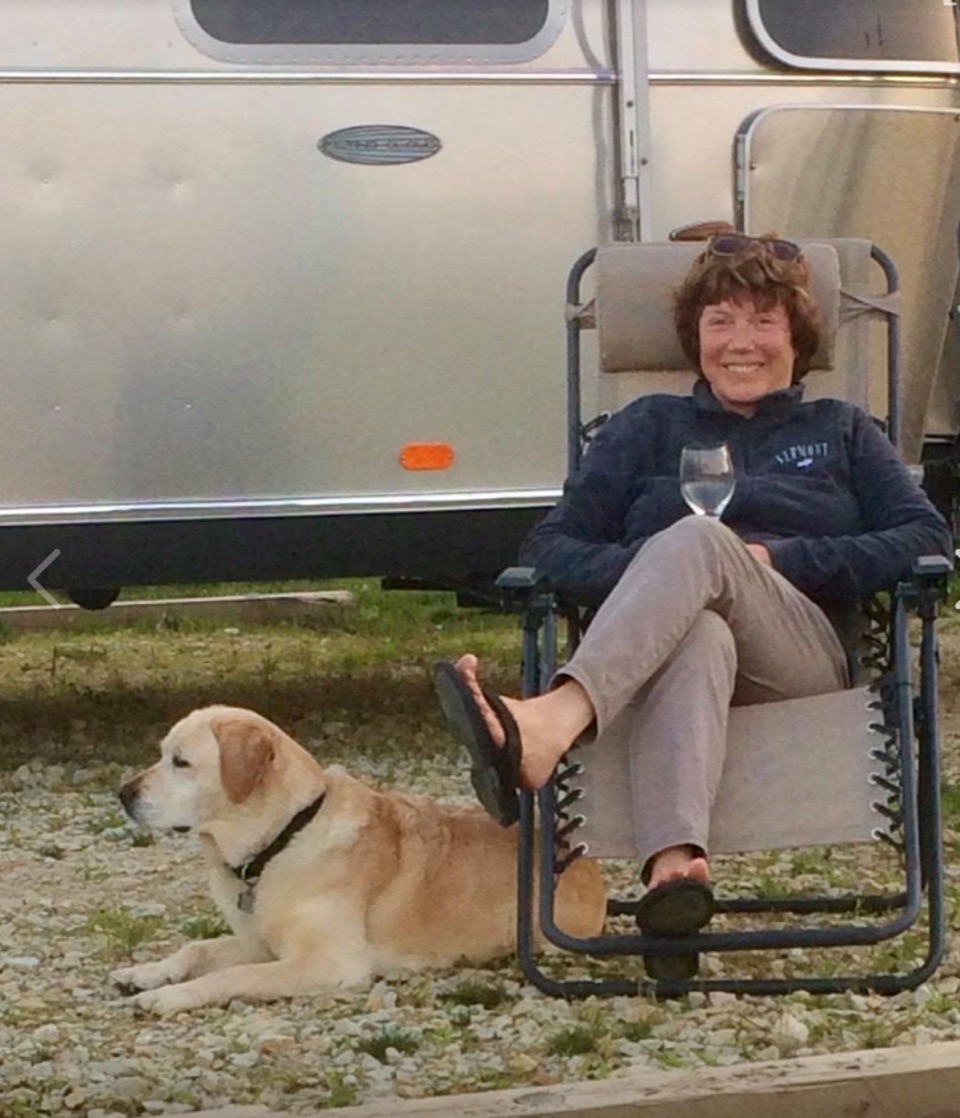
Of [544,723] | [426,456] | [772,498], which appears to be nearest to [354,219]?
[426,456]

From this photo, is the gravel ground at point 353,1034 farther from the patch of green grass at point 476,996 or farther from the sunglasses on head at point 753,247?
the sunglasses on head at point 753,247

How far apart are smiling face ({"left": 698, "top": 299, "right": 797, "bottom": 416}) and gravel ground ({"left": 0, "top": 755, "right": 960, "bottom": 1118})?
44.7 inches

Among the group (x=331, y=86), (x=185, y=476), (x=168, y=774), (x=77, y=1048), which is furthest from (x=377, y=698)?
(x=77, y=1048)

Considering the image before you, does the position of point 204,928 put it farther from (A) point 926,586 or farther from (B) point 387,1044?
(A) point 926,586

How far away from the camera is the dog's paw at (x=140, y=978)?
3607 mm

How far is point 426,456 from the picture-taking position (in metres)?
5.30

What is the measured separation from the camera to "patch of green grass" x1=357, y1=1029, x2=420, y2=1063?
3.17 m

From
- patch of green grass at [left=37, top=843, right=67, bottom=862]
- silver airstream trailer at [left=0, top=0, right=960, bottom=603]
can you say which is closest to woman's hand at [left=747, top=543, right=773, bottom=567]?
silver airstream trailer at [left=0, top=0, right=960, bottom=603]

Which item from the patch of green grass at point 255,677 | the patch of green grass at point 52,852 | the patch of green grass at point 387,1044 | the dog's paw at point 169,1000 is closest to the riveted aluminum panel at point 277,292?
the patch of green grass at point 52,852

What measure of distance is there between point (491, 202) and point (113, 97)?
1026 mm

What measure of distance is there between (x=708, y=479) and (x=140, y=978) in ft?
4.60

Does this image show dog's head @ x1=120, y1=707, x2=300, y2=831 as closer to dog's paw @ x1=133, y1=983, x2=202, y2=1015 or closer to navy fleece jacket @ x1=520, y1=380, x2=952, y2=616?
dog's paw @ x1=133, y1=983, x2=202, y2=1015

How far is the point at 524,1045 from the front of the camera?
3227 mm

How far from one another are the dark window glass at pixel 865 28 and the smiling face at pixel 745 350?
176 cm
